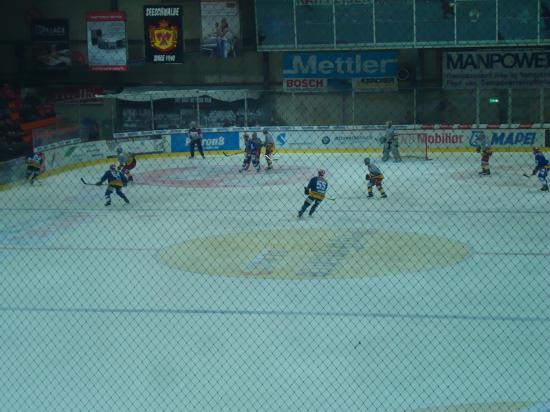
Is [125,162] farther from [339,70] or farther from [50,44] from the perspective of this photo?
[50,44]

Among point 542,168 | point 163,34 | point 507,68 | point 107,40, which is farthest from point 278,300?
point 107,40

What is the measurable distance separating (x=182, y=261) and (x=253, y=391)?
617cm

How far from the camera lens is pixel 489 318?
11070 millimetres

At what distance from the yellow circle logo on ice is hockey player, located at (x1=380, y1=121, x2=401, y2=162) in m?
8.77

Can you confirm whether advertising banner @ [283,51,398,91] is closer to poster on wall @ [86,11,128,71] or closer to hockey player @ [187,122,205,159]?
poster on wall @ [86,11,128,71]

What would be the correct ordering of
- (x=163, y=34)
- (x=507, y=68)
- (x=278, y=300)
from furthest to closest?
(x=163, y=34), (x=507, y=68), (x=278, y=300)

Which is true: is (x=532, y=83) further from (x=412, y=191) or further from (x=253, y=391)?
(x=253, y=391)

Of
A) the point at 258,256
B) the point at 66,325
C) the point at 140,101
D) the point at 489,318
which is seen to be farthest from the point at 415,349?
the point at 140,101

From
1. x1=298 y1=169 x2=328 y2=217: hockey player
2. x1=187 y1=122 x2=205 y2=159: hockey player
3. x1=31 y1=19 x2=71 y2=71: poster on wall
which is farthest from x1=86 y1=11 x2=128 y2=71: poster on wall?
x1=298 y1=169 x2=328 y2=217: hockey player

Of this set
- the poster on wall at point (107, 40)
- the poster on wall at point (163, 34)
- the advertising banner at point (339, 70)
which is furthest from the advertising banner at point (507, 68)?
the poster on wall at point (107, 40)

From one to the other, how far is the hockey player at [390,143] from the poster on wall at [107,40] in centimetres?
1079

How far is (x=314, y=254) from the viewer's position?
594 inches

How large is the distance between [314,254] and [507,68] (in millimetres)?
16915

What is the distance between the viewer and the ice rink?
888cm
